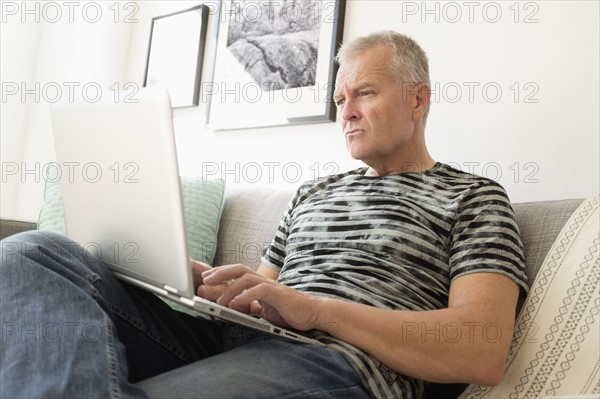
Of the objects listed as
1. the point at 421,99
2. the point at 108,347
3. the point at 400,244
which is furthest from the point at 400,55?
the point at 108,347

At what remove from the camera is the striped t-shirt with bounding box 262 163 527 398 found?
1021mm

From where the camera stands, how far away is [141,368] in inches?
37.2

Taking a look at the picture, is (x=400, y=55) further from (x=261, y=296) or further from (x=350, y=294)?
(x=261, y=296)

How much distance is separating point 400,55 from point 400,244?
48 centimetres

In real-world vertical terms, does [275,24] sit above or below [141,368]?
above

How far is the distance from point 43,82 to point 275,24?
1232 millimetres

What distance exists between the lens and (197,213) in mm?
1637

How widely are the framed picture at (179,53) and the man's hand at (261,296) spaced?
4.89ft

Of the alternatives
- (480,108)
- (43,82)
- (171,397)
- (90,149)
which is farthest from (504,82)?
(43,82)

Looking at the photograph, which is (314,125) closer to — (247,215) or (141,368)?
(247,215)

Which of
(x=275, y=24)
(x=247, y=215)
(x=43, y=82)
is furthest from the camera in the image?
(x=43, y=82)

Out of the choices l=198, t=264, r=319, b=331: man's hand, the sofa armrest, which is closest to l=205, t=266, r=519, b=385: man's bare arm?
l=198, t=264, r=319, b=331: man's hand

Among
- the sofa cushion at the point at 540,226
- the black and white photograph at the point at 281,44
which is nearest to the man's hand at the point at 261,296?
the sofa cushion at the point at 540,226

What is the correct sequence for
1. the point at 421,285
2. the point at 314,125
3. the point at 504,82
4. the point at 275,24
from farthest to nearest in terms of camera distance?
the point at 275,24, the point at 314,125, the point at 504,82, the point at 421,285
